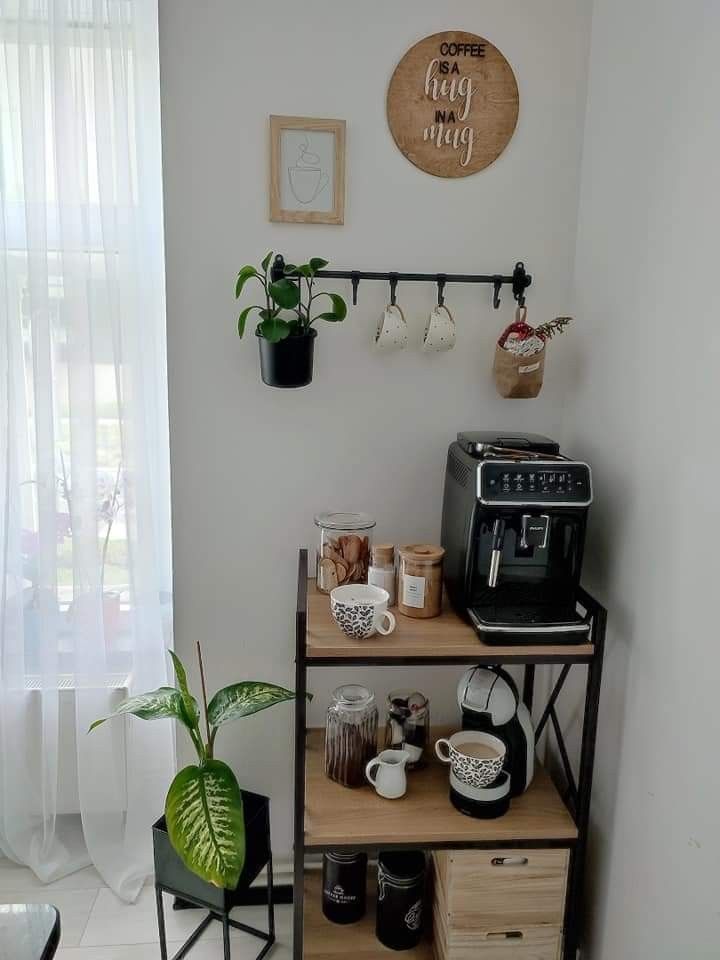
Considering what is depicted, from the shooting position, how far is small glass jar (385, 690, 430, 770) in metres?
1.83

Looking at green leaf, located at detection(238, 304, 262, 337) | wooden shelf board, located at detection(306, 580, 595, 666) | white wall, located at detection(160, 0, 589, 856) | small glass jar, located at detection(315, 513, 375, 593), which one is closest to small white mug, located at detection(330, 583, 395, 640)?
wooden shelf board, located at detection(306, 580, 595, 666)

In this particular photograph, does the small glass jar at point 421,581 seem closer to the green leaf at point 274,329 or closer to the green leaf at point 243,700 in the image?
the green leaf at point 243,700

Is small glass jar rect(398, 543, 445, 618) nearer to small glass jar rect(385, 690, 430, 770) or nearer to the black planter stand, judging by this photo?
small glass jar rect(385, 690, 430, 770)

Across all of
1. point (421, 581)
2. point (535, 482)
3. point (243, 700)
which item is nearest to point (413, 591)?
point (421, 581)

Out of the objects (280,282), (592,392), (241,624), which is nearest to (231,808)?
(241,624)

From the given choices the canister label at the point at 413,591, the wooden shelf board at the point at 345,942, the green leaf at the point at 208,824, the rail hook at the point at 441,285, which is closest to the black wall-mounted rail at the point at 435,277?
the rail hook at the point at 441,285

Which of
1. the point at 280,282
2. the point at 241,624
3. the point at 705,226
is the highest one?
the point at 705,226

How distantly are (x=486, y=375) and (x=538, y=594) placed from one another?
0.58 metres

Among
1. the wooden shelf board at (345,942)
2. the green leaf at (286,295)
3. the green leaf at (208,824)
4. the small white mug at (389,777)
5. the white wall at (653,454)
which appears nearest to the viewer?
the white wall at (653,454)

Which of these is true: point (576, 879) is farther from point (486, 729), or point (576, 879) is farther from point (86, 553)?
point (86, 553)

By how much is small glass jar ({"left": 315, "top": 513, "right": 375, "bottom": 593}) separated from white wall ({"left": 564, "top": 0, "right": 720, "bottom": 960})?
532 millimetres

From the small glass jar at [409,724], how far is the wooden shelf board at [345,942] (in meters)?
0.43

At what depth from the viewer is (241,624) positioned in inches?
76.9

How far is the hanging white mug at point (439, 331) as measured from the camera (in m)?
1.77
